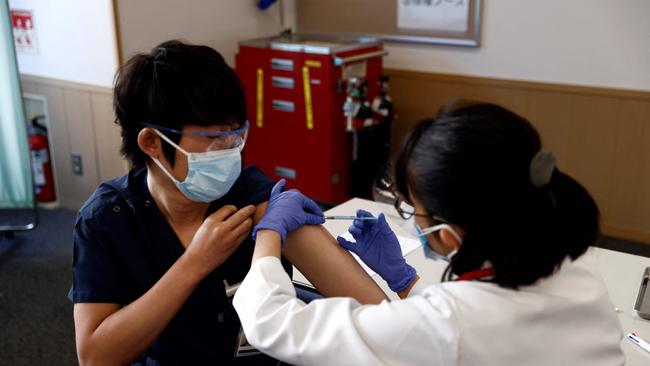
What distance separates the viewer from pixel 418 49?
379 cm

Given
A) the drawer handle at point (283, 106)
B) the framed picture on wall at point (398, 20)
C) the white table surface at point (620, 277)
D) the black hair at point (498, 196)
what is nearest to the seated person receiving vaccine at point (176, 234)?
the white table surface at point (620, 277)

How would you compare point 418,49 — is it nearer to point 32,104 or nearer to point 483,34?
point 483,34

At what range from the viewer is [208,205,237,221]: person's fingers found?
1.34 m

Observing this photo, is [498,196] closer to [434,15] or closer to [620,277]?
[620,277]

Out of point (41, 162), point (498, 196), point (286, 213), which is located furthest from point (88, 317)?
point (41, 162)

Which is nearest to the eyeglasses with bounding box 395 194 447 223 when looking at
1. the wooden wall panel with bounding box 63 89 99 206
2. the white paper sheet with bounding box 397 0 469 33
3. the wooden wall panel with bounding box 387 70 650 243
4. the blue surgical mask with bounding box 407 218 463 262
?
the blue surgical mask with bounding box 407 218 463 262

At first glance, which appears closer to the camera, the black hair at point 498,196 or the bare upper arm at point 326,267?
the black hair at point 498,196

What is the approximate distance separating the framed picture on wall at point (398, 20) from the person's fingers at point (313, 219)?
2428 millimetres

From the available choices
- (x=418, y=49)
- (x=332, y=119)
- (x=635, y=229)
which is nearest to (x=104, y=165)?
(x=332, y=119)

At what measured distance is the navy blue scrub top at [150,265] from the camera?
4.32 feet

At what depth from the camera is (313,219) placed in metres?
1.40

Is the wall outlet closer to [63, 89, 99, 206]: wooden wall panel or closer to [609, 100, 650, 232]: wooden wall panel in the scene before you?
[63, 89, 99, 206]: wooden wall panel

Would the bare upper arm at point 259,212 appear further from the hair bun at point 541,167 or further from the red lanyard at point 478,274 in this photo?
the hair bun at point 541,167

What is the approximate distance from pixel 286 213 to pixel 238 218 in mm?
104
